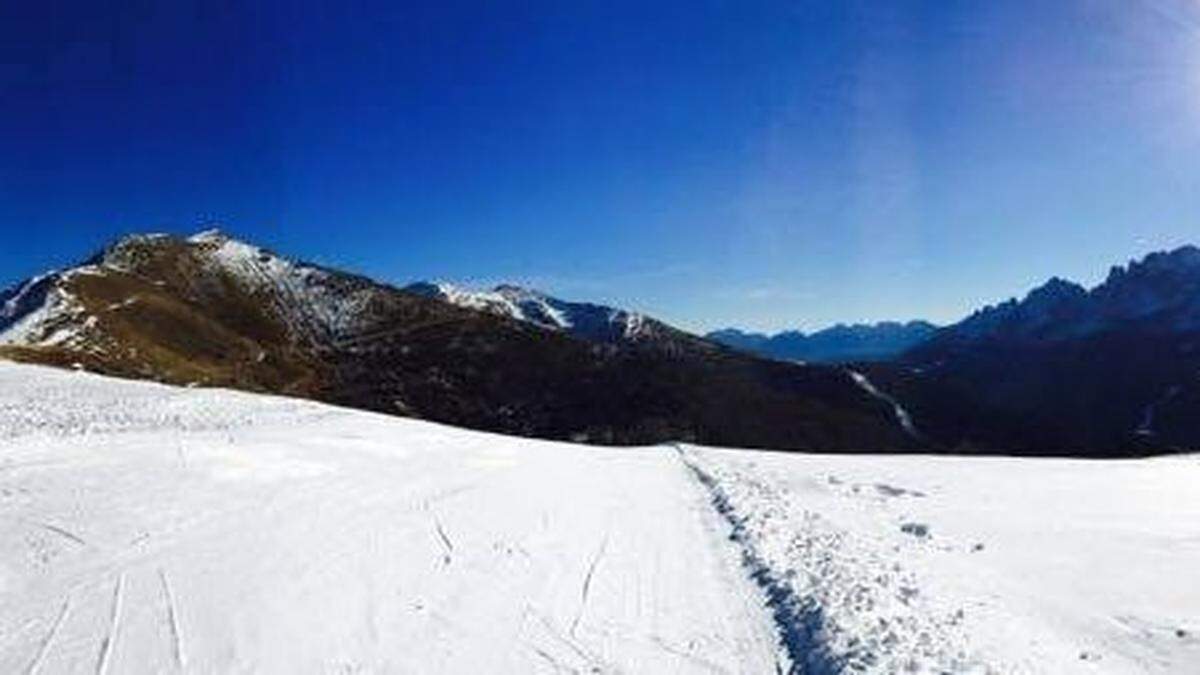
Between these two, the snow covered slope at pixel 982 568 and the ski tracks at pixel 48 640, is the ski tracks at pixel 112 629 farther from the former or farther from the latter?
the snow covered slope at pixel 982 568

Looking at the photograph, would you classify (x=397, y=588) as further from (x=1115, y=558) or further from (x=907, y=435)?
(x=907, y=435)

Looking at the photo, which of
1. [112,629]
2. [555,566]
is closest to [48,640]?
[112,629]

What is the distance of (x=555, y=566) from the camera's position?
19422 mm

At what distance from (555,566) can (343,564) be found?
11.6ft

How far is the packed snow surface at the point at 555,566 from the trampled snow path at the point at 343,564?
7cm

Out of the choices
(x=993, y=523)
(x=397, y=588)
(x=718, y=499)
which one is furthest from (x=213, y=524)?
(x=993, y=523)

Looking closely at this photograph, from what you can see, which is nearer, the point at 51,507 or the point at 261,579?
the point at 261,579

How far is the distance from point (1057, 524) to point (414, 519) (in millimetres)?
13314

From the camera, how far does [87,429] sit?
36.5 meters

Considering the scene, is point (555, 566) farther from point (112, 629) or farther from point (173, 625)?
point (112, 629)

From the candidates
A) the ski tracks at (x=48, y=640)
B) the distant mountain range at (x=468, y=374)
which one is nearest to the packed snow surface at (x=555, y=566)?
the ski tracks at (x=48, y=640)

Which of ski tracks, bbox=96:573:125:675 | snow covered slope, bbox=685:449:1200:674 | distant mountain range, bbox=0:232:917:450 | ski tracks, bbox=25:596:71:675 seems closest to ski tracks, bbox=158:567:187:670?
ski tracks, bbox=96:573:125:675

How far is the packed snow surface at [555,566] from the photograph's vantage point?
1391 cm

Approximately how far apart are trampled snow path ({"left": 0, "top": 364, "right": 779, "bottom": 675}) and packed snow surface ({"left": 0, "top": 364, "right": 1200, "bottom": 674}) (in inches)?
2.6
